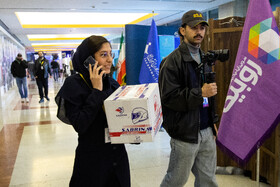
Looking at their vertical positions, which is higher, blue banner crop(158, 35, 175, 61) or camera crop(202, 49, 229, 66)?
blue banner crop(158, 35, 175, 61)

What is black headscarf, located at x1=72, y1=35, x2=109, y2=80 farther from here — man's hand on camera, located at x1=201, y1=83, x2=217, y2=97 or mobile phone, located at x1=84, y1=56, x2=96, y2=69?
man's hand on camera, located at x1=201, y1=83, x2=217, y2=97

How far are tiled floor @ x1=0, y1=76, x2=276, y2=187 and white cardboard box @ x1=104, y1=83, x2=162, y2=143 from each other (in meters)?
1.89

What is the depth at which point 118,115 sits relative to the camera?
1.31 meters

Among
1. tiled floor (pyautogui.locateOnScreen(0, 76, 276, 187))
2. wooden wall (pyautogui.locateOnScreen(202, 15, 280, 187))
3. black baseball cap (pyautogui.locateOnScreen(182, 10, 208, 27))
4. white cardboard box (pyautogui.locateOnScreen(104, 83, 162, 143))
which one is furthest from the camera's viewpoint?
tiled floor (pyautogui.locateOnScreen(0, 76, 276, 187))

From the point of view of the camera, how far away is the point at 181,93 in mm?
1819

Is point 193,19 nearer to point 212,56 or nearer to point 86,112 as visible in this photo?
point 212,56

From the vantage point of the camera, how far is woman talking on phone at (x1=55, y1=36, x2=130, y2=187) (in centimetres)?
145

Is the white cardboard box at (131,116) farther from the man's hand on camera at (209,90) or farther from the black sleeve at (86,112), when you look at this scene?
the man's hand on camera at (209,90)

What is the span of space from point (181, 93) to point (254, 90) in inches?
23.8

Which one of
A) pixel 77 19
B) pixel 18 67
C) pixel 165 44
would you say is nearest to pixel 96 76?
pixel 165 44

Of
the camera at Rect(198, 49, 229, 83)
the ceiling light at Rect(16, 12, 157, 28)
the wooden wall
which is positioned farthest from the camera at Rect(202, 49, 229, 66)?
the ceiling light at Rect(16, 12, 157, 28)

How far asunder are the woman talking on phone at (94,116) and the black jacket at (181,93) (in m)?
0.48

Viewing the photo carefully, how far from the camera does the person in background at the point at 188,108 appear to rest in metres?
1.84

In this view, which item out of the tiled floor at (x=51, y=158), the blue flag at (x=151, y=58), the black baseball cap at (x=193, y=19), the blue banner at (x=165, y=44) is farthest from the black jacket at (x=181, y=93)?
the blue banner at (x=165, y=44)
